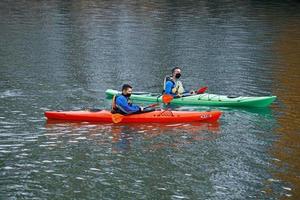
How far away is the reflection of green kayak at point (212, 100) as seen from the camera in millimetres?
26297

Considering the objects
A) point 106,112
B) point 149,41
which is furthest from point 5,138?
point 149,41

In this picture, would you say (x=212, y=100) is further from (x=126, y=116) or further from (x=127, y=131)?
(x=127, y=131)

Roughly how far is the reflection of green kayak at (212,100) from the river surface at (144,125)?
34 centimetres

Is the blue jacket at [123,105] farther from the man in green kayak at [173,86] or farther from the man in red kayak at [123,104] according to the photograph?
the man in green kayak at [173,86]

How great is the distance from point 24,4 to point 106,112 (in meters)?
50.4

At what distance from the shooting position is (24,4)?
235 feet

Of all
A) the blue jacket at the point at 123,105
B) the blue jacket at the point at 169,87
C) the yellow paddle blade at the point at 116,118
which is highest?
the blue jacket at the point at 169,87

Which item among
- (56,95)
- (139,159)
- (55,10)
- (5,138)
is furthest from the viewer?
(55,10)

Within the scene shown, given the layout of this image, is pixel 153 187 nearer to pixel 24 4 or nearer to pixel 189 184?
pixel 189 184

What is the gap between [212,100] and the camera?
26750 mm

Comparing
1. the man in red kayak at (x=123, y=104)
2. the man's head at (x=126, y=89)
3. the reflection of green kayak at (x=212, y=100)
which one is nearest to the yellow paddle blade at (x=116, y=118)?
the man in red kayak at (x=123, y=104)

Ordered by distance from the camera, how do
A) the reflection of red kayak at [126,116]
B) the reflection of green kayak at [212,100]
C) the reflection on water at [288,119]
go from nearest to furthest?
the reflection on water at [288,119], the reflection of red kayak at [126,116], the reflection of green kayak at [212,100]

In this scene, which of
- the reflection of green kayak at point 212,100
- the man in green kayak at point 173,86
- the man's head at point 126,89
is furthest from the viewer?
the man in green kayak at point 173,86

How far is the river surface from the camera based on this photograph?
17.9m
